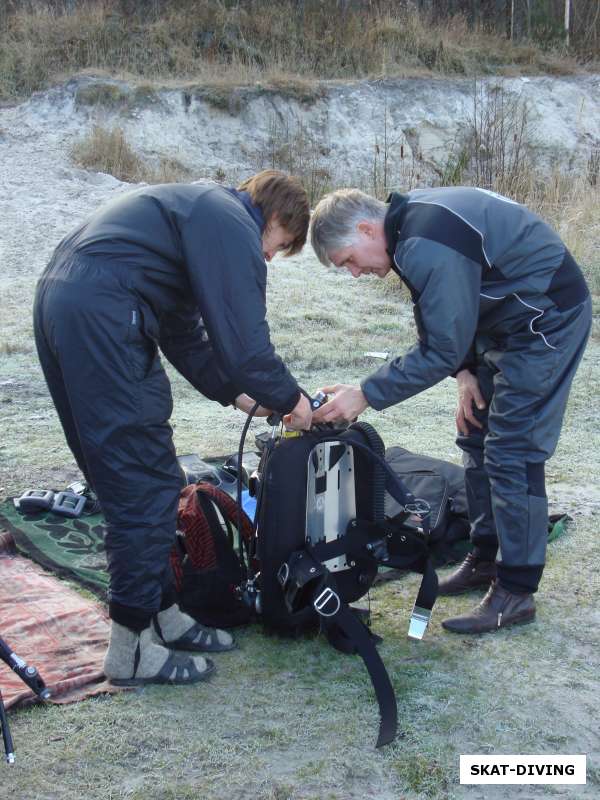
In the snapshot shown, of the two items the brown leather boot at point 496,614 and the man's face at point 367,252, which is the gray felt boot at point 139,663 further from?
the man's face at point 367,252

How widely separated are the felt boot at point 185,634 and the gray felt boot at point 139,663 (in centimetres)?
14

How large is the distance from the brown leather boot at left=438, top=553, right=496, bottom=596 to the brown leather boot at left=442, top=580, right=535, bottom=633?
283 mm

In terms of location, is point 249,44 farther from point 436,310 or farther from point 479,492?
point 436,310

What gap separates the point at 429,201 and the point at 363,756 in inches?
66.4

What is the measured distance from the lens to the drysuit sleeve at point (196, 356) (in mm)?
3287

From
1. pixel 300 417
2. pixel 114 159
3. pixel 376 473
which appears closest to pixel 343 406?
pixel 300 417

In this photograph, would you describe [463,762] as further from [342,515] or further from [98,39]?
[98,39]

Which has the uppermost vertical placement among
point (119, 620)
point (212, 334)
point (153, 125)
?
point (212, 334)

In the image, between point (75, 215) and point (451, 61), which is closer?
point (75, 215)

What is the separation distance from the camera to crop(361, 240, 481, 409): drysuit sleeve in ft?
9.35

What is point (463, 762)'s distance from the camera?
2527mm

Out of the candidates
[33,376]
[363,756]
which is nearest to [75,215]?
[33,376]

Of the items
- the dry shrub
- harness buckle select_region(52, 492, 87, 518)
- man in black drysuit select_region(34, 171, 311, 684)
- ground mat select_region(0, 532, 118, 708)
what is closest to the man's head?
man in black drysuit select_region(34, 171, 311, 684)

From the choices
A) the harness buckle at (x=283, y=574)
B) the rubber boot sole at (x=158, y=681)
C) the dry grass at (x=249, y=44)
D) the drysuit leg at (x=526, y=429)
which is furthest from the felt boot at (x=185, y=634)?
the dry grass at (x=249, y=44)
